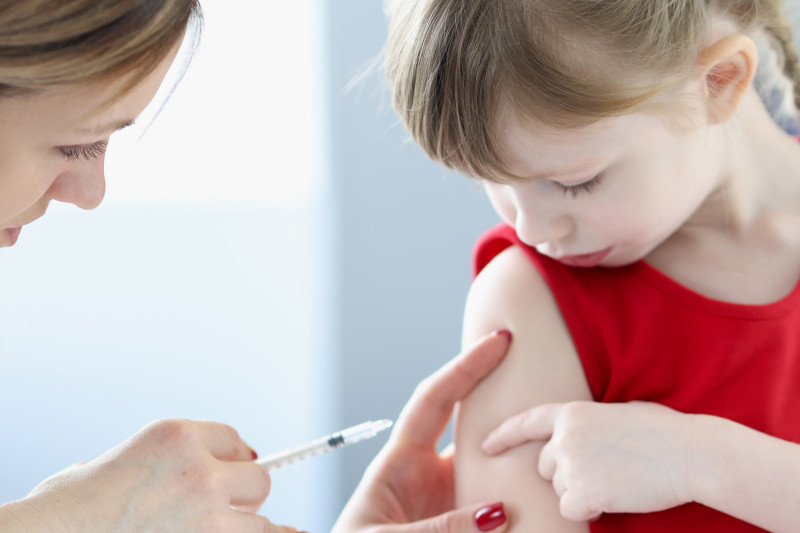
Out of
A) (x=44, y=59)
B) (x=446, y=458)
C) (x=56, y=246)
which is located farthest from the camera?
(x=56, y=246)

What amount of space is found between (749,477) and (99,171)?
0.75 m

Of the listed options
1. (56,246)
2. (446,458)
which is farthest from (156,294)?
(446,458)

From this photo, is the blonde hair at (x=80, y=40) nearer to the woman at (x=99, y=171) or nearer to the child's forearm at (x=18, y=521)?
the woman at (x=99, y=171)

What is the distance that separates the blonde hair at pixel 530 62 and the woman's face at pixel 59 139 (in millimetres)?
299

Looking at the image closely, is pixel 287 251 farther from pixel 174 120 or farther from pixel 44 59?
pixel 44 59

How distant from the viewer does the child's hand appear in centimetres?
95

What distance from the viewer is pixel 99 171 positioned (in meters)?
0.83

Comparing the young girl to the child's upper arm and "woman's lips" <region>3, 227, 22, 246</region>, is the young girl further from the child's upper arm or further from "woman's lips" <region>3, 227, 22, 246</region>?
"woman's lips" <region>3, 227, 22, 246</region>

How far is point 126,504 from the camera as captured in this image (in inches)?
32.5

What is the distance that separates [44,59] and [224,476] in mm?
445

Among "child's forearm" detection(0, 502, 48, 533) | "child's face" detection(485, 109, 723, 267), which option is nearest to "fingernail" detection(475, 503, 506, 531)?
"child's face" detection(485, 109, 723, 267)

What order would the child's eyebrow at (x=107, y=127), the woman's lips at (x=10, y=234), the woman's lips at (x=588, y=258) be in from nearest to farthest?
the child's eyebrow at (x=107, y=127) → the woman's lips at (x=10, y=234) → the woman's lips at (x=588, y=258)

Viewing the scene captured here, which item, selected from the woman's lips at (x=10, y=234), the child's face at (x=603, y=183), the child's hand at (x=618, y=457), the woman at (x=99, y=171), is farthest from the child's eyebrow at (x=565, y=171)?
the woman's lips at (x=10, y=234)

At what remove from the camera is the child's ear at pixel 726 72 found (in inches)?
39.4
